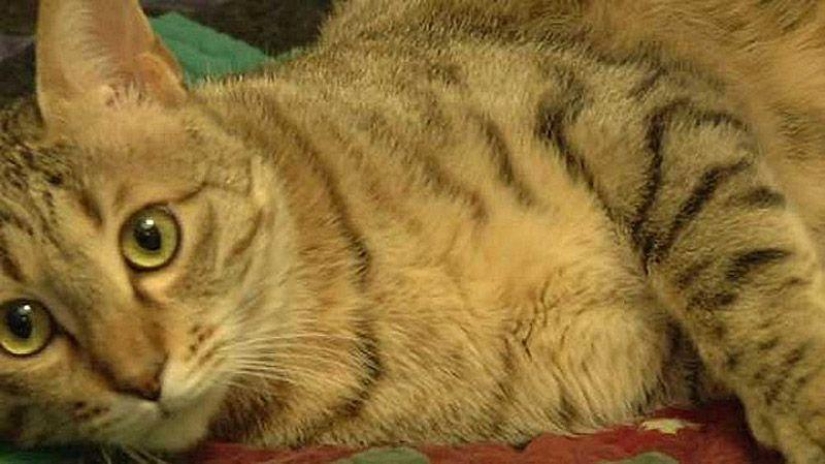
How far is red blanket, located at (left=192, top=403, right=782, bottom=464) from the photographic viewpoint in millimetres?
1303

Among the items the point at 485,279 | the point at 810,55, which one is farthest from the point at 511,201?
the point at 810,55

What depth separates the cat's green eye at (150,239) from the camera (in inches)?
49.4

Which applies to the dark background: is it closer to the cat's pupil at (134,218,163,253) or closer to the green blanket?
the green blanket

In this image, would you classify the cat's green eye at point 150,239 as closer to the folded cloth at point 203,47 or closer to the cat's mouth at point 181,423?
the cat's mouth at point 181,423

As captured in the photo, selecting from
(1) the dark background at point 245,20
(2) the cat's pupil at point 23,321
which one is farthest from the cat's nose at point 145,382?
(1) the dark background at point 245,20

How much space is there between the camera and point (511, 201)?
1430 millimetres

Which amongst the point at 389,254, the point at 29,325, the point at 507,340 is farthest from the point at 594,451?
the point at 29,325

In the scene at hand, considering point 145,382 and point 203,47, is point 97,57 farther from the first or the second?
point 203,47

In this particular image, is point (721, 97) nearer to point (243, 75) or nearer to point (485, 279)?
point (485, 279)

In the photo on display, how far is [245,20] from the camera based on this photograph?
2.39m

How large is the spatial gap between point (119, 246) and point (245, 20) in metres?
1.19

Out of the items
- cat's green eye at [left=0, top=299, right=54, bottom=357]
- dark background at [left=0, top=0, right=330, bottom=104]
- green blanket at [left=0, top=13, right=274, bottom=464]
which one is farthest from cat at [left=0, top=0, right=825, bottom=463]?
dark background at [left=0, top=0, right=330, bottom=104]

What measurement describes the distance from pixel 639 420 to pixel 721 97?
0.40 m

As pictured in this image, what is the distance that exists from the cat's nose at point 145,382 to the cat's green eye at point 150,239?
11 centimetres
